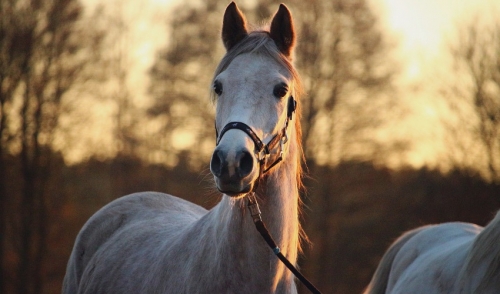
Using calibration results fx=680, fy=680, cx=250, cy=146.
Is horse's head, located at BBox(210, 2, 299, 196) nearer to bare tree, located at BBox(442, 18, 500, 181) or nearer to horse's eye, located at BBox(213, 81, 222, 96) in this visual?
horse's eye, located at BBox(213, 81, 222, 96)

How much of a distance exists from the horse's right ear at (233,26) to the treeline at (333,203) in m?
12.5

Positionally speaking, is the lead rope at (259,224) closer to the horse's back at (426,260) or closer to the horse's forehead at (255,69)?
the horse's forehead at (255,69)

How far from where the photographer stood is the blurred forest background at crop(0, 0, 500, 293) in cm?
1580

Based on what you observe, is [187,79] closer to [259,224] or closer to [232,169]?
[259,224]

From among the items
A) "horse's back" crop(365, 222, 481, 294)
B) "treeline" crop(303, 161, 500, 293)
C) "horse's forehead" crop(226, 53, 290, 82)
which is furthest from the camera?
"treeline" crop(303, 161, 500, 293)

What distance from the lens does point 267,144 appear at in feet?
12.1

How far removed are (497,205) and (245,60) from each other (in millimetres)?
14919

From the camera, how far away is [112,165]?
61.2ft

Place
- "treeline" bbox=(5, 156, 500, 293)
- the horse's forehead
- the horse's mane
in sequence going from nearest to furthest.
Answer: the horse's forehead
the horse's mane
"treeline" bbox=(5, 156, 500, 293)

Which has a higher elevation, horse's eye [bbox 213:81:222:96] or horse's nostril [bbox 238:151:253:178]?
horse's eye [bbox 213:81:222:96]

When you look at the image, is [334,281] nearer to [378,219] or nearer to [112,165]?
[378,219]

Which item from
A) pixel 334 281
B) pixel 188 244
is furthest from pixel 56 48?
pixel 188 244

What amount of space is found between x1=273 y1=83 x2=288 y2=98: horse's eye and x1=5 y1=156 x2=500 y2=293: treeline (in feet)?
42.0

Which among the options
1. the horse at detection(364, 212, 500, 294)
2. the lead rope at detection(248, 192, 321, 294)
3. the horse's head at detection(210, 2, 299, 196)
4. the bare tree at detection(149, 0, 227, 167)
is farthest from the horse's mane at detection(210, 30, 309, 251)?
the bare tree at detection(149, 0, 227, 167)
